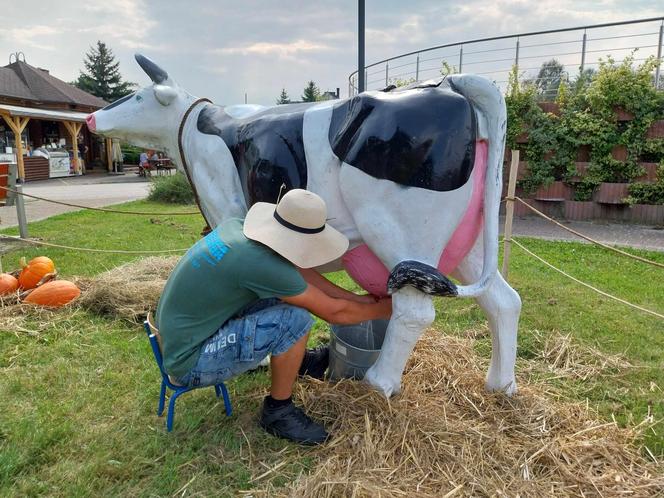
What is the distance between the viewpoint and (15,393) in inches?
115

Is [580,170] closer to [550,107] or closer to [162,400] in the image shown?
[550,107]

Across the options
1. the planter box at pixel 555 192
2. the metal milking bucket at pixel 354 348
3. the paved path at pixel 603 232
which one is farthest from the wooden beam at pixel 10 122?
the metal milking bucket at pixel 354 348

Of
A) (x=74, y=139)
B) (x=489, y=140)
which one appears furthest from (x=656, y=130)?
(x=74, y=139)

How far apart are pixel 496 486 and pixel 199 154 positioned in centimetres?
212

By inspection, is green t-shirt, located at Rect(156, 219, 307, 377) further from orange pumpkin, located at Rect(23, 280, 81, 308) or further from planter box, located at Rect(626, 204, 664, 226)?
planter box, located at Rect(626, 204, 664, 226)

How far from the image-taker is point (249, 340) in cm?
227

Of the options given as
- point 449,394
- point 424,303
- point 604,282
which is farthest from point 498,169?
point 604,282

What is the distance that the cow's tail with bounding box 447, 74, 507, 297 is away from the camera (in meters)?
2.24

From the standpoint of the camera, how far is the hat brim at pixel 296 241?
7.06 ft

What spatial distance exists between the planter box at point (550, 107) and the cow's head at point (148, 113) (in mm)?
8017

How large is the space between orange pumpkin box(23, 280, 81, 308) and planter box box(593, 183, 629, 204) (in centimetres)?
819

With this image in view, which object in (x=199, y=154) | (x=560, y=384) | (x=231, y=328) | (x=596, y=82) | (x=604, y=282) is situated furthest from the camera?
(x=596, y=82)

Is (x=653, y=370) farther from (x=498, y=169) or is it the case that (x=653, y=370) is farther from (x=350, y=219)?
(x=350, y=219)

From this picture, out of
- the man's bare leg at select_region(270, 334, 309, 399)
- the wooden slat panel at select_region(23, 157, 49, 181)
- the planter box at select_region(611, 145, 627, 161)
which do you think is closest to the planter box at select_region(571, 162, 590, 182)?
the planter box at select_region(611, 145, 627, 161)
